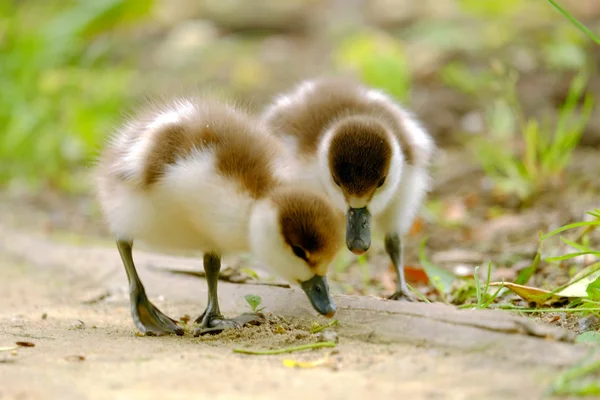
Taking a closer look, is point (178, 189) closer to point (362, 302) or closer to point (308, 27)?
point (362, 302)

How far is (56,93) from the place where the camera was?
9.56 meters

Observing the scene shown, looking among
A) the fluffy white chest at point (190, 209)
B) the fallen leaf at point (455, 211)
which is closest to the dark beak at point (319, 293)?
the fluffy white chest at point (190, 209)

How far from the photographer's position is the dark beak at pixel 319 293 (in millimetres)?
3381

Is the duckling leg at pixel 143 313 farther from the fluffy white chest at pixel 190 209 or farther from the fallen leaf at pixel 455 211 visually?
the fallen leaf at pixel 455 211

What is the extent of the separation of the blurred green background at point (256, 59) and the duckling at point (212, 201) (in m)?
3.72

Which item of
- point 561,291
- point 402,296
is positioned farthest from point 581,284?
point 402,296

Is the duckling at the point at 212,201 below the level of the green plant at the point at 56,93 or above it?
below

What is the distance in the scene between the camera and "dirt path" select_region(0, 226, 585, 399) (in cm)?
254

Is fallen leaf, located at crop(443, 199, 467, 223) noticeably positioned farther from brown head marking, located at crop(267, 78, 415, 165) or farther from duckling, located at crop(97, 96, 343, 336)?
duckling, located at crop(97, 96, 343, 336)

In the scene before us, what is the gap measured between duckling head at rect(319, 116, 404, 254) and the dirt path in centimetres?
42

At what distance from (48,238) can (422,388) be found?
4.89 m

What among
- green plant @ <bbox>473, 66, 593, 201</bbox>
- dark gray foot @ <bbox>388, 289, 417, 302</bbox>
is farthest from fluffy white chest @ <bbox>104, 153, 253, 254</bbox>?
green plant @ <bbox>473, 66, 593, 201</bbox>

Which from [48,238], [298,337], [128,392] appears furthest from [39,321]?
[48,238]

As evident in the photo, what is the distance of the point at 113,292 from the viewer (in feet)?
16.8
